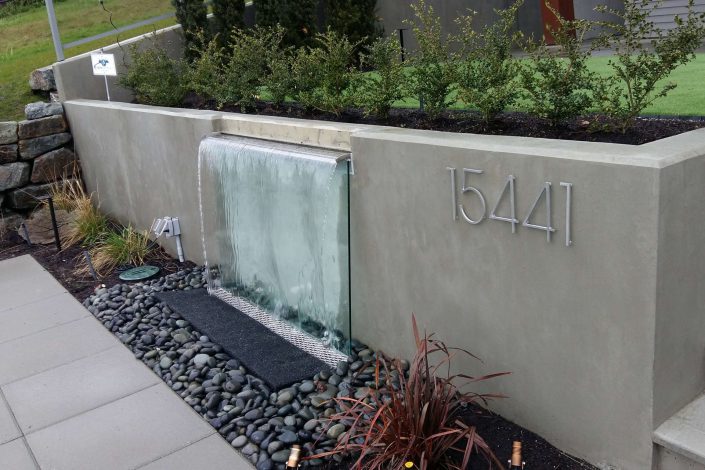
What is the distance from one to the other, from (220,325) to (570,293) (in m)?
2.88

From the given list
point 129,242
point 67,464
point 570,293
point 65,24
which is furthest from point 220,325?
point 65,24

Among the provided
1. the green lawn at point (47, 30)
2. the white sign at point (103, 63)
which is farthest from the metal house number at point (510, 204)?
the green lawn at point (47, 30)

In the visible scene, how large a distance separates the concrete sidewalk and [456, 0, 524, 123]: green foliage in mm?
2551

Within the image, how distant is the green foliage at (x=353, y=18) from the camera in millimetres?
10742

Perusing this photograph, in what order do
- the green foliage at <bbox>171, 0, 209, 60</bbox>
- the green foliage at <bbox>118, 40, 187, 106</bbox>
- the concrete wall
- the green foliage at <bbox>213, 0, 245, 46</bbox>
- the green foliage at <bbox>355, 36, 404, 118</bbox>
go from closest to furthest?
the concrete wall → the green foliage at <bbox>355, 36, 404, 118</bbox> → the green foliage at <bbox>118, 40, 187, 106</bbox> → the green foliage at <bbox>171, 0, 209, 60</bbox> → the green foliage at <bbox>213, 0, 245, 46</bbox>

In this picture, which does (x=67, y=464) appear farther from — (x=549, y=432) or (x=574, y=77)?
(x=574, y=77)

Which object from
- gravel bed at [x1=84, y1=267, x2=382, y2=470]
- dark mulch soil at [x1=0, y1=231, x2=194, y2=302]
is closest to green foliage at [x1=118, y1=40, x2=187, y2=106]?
dark mulch soil at [x1=0, y1=231, x2=194, y2=302]

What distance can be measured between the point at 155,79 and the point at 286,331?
4.44 meters

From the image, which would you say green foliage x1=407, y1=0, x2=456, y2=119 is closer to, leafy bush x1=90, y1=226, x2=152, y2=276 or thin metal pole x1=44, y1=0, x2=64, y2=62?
leafy bush x1=90, y1=226, x2=152, y2=276

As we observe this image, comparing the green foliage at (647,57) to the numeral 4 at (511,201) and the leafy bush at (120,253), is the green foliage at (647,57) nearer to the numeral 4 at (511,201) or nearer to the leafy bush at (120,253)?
the numeral 4 at (511,201)

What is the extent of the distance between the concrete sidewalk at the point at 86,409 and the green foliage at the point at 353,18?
22.1 feet

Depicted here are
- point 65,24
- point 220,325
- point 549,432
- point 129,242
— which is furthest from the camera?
point 65,24

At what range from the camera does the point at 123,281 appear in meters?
6.36

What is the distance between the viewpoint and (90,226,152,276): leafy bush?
6.72 m
